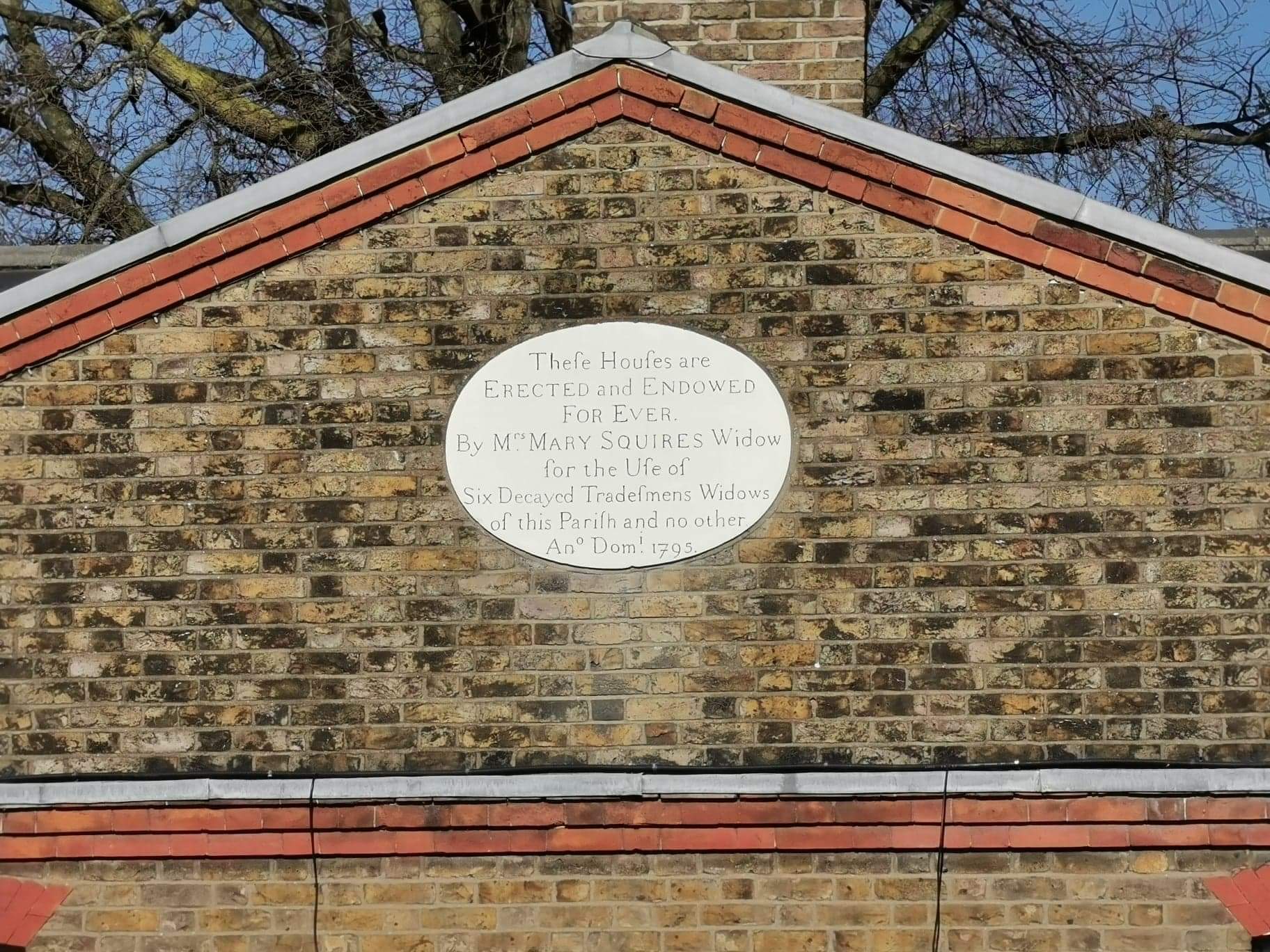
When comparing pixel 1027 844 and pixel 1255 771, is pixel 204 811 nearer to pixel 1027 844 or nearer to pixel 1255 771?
pixel 1027 844

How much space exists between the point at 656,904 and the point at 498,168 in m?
3.14

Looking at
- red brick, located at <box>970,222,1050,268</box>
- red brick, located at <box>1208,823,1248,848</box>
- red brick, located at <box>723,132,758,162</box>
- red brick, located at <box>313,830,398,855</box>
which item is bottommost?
red brick, located at <box>313,830,398,855</box>

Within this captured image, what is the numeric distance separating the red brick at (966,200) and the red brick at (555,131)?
1476 millimetres

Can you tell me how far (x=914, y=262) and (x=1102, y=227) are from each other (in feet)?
2.51

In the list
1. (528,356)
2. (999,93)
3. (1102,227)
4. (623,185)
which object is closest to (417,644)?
(528,356)

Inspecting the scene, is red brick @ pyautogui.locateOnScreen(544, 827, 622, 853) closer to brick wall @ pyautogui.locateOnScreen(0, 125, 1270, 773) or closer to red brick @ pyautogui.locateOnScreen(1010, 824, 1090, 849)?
brick wall @ pyautogui.locateOnScreen(0, 125, 1270, 773)

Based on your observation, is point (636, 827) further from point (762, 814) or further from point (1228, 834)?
point (1228, 834)

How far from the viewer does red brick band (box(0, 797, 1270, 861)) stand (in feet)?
21.9

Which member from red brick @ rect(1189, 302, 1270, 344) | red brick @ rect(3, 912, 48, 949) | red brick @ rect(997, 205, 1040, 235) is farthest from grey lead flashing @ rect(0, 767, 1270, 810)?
red brick @ rect(997, 205, 1040, 235)

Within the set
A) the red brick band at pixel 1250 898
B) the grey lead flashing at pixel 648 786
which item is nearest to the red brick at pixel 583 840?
the grey lead flashing at pixel 648 786

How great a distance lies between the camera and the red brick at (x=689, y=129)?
7.21 meters

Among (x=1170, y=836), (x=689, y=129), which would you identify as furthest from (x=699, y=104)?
(x=1170, y=836)

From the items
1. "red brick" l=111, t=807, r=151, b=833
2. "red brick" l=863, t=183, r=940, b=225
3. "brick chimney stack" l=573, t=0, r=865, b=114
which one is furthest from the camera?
"brick chimney stack" l=573, t=0, r=865, b=114

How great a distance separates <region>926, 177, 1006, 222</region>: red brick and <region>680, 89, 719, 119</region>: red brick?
976 mm
